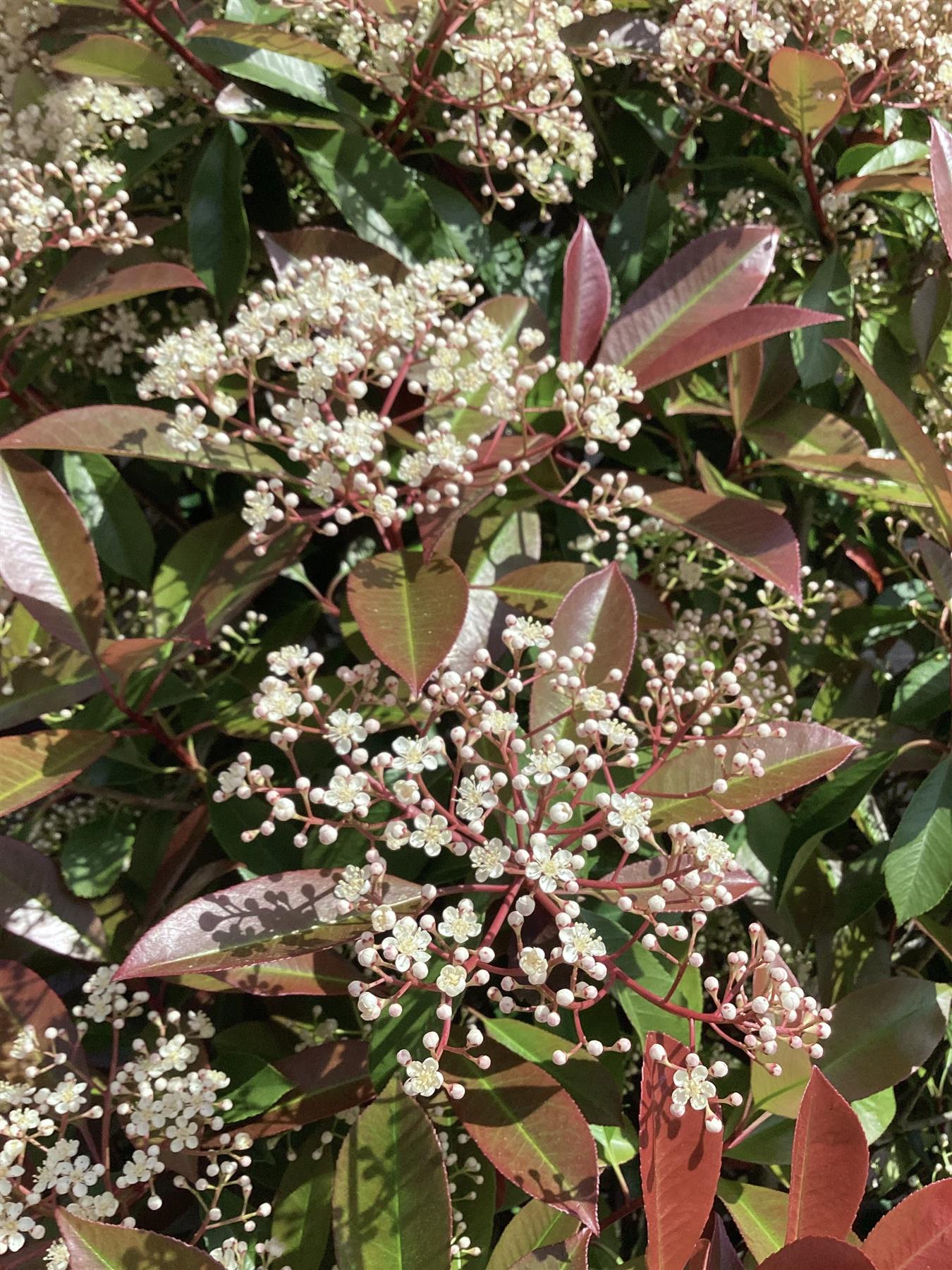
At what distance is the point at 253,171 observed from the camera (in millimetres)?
1224

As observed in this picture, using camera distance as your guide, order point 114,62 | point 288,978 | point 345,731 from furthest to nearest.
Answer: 1. point 114,62
2. point 288,978
3. point 345,731

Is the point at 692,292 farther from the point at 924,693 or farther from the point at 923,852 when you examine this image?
the point at 923,852

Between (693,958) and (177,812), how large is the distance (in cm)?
71

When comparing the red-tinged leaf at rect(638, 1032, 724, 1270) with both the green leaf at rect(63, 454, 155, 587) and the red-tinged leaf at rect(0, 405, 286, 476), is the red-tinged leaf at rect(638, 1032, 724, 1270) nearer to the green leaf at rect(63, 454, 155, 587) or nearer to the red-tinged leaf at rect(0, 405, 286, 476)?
the red-tinged leaf at rect(0, 405, 286, 476)

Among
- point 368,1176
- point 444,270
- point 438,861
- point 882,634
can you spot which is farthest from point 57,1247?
point 882,634

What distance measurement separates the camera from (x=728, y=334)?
1.02 metres

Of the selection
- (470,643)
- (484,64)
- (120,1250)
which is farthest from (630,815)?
(484,64)

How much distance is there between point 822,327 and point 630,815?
0.73m

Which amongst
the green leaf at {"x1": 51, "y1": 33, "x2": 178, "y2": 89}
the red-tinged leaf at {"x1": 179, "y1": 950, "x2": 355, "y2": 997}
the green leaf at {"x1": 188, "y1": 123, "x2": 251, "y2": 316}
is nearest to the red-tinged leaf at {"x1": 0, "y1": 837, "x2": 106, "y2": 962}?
the red-tinged leaf at {"x1": 179, "y1": 950, "x2": 355, "y2": 997}

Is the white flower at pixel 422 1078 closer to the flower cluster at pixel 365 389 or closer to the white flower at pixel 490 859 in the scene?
the white flower at pixel 490 859

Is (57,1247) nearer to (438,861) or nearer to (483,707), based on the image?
(438,861)

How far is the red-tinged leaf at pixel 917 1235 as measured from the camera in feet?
2.32

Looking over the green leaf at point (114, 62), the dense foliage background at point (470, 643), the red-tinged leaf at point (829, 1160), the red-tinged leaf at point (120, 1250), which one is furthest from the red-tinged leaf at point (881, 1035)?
the green leaf at point (114, 62)

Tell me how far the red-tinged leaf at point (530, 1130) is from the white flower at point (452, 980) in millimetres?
212
